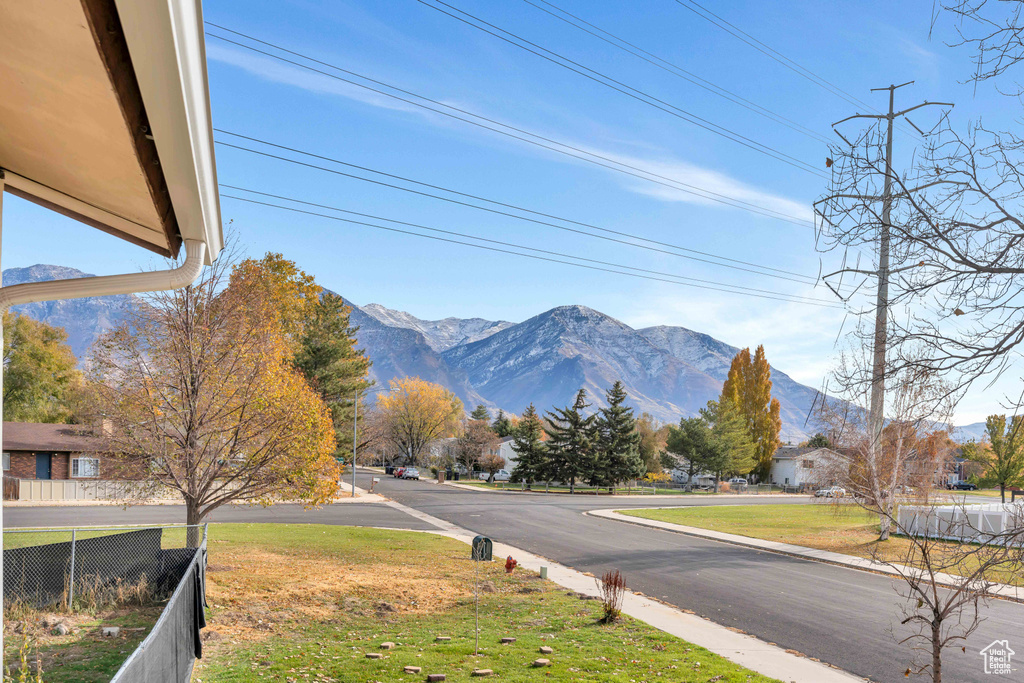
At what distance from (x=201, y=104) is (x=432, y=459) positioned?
95495mm

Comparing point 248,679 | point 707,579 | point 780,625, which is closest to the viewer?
point 248,679

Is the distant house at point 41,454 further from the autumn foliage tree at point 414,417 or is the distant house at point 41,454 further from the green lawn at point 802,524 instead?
the autumn foliage tree at point 414,417

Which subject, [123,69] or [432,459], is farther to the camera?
[432,459]

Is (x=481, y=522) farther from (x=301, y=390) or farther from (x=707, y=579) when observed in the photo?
(x=301, y=390)

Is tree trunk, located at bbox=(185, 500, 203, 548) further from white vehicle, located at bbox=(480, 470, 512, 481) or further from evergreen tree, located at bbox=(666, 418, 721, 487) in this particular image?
evergreen tree, located at bbox=(666, 418, 721, 487)

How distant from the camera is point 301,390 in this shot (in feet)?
56.2

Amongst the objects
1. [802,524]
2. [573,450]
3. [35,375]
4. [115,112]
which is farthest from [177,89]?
[35,375]

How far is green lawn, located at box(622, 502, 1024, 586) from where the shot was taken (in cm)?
2612

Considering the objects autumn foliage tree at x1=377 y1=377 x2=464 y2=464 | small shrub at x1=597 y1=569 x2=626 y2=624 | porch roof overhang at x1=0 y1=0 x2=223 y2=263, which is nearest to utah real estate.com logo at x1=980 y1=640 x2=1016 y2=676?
small shrub at x1=597 y1=569 x2=626 y2=624

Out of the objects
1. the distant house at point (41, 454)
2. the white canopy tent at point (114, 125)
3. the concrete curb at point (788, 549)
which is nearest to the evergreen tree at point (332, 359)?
the distant house at point (41, 454)

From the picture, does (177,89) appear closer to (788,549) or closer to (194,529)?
(194,529)

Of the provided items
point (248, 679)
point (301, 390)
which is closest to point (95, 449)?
point (301, 390)

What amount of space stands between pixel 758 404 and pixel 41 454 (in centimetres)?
7135

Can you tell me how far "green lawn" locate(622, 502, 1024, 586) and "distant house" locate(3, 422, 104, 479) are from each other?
35717 millimetres
